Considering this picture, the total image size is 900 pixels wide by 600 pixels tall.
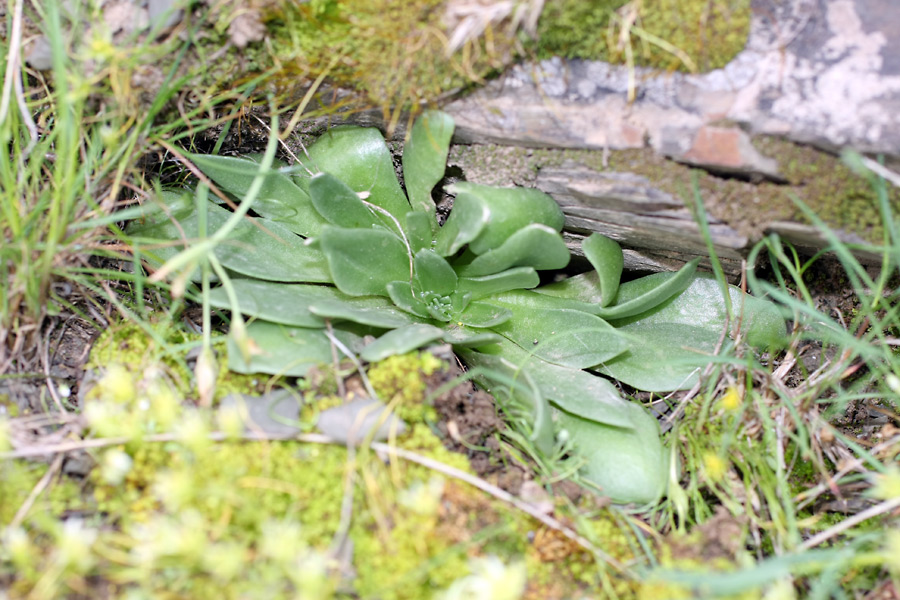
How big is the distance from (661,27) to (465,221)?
72cm

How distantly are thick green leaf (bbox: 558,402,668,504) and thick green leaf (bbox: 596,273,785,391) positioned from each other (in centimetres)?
17

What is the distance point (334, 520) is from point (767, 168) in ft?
4.51

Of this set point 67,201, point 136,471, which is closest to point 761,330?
point 136,471

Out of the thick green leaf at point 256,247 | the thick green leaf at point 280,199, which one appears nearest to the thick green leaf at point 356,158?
the thick green leaf at point 280,199

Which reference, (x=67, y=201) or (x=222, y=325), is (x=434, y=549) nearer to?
(x=222, y=325)

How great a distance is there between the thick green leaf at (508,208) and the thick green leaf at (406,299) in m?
0.31

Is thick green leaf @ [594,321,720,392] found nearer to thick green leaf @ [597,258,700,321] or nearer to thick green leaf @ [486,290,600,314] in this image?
thick green leaf @ [597,258,700,321]

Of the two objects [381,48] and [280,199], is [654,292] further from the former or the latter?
[280,199]

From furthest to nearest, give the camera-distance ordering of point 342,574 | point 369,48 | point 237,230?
A: point 237,230, point 369,48, point 342,574

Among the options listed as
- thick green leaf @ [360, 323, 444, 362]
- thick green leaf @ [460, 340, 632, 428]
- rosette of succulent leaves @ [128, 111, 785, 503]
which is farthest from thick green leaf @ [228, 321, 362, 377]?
thick green leaf @ [460, 340, 632, 428]

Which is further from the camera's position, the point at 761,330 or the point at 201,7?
the point at 761,330

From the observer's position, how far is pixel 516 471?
5.46 feet

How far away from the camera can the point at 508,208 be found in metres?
1.86

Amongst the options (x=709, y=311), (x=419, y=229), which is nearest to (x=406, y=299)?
(x=419, y=229)
